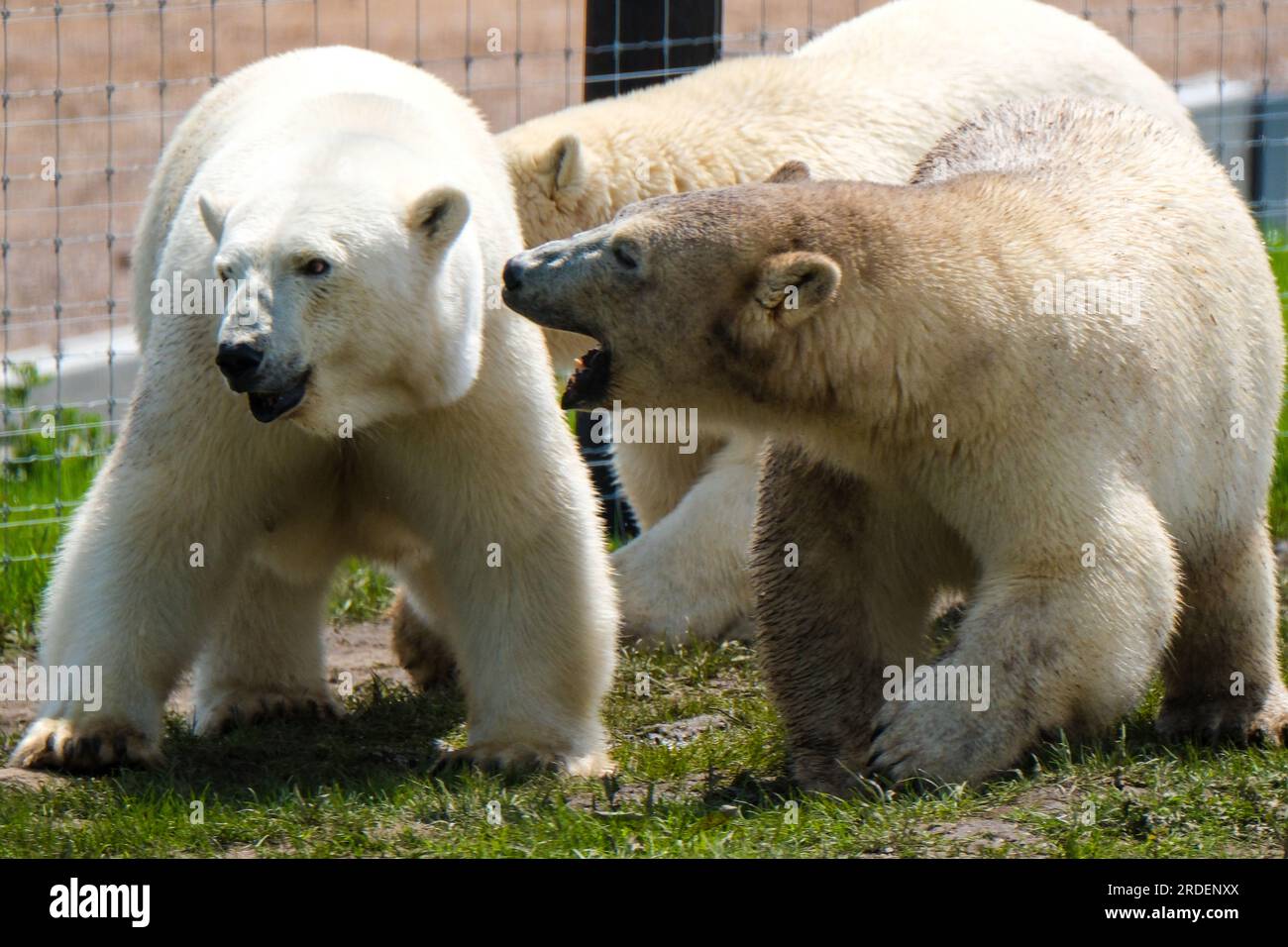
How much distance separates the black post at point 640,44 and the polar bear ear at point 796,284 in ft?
12.2

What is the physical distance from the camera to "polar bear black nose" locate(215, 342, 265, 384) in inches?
181

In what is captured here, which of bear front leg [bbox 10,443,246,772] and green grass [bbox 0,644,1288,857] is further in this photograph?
bear front leg [bbox 10,443,246,772]

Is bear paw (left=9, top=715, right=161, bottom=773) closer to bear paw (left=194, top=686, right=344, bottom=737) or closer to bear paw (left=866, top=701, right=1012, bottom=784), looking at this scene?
bear paw (left=194, top=686, right=344, bottom=737)

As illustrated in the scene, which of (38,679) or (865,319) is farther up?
(865,319)

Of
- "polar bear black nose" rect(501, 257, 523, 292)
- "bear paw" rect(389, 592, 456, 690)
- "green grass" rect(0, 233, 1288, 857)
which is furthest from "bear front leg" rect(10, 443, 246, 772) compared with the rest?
"bear paw" rect(389, 592, 456, 690)

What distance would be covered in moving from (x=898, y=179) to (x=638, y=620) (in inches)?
71.6

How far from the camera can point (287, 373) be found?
15.5ft

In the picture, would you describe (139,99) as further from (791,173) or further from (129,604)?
(791,173)

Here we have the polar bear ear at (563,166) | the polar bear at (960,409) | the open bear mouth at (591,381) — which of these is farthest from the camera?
the polar bear ear at (563,166)

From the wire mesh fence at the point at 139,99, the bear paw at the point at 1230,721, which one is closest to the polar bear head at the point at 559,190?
the wire mesh fence at the point at 139,99

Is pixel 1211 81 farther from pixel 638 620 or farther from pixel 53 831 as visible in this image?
pixel 53 831

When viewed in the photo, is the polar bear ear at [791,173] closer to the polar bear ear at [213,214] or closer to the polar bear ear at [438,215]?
the polar bear ear at [438,215]

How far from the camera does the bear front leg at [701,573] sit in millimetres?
6867

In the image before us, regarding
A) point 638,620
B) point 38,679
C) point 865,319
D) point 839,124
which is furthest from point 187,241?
point 839,124
